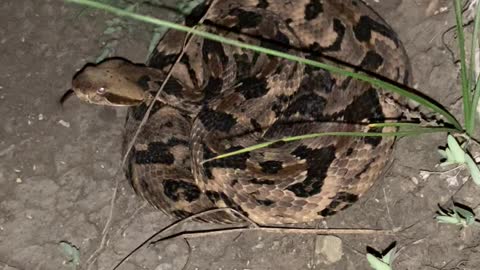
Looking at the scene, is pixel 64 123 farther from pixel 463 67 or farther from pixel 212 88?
pixel 463 67

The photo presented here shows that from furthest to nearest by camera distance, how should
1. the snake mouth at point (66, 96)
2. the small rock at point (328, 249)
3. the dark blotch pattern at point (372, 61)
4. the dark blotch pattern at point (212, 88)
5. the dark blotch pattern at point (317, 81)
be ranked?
1. the snake mouth at point (66, 96)
2. the dark blotch pattern at point (212, 88)
3. the dark blotch pattern at point (317, 81)
4. the dark blotch pattern at point (372, 61)
5. the small rock at point (328, 249)

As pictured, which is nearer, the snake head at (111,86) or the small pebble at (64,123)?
the snake head at (111,86)

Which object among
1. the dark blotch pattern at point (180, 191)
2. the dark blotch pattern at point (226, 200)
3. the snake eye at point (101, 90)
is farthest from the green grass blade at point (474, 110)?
the snake eye at point (101, 90)

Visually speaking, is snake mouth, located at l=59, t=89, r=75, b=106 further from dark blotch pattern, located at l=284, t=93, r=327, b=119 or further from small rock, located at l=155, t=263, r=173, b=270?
dark blotch pattern, located at l=284, t=93, r=327, b=119

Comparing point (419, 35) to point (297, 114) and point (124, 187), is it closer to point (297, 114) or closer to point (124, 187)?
point (297, 114)

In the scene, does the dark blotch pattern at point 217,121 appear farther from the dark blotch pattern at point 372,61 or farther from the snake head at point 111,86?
the dark blotch pattern at point 372,61

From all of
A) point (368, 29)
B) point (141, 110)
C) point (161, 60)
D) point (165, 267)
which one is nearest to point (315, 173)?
point (368, 29)

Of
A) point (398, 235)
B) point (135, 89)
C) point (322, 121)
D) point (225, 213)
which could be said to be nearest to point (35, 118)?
point (135, 89)
